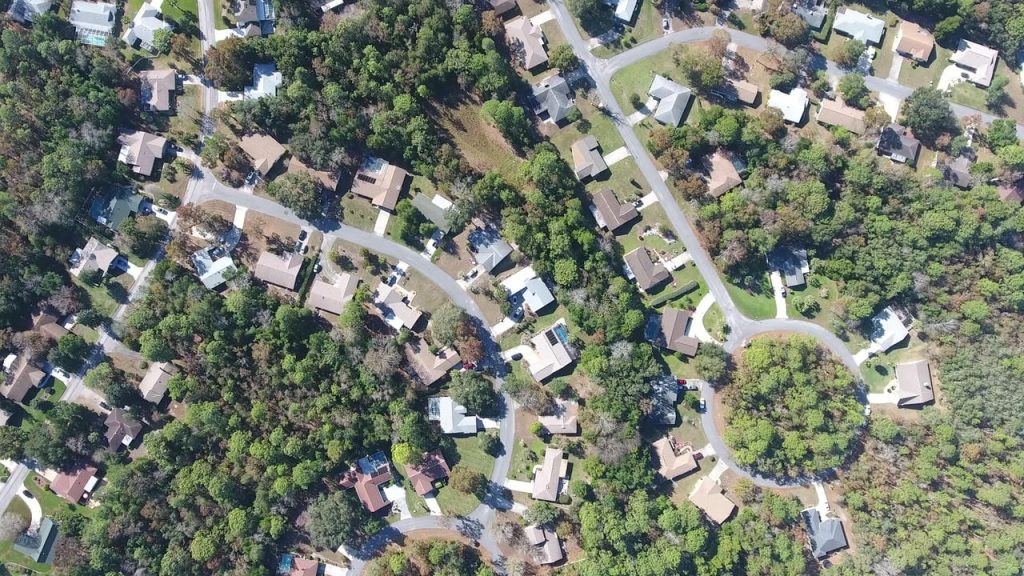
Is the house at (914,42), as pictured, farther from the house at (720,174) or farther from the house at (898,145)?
the house at (720,174)

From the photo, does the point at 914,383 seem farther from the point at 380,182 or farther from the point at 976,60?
the point at 380,182

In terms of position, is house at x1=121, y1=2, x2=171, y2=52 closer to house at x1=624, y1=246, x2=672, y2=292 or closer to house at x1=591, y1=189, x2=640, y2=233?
house at x1=591, y1=189, x2=640, y2=233

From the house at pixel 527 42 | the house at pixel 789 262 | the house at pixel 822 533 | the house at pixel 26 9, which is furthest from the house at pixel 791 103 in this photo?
the house at pixel 26 9

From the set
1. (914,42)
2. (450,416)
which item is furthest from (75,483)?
(914,42)

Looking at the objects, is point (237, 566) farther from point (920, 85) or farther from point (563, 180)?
point (920, 85)

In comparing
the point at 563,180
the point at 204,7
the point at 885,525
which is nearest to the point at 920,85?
the point at 563,180

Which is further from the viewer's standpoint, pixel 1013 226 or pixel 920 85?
pixel 920 85

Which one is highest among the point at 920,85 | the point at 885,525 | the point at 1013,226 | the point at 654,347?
the point at 920,85

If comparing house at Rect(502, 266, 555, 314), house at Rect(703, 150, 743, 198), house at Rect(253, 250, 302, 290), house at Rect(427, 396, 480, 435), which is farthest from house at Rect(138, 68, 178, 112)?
house at Rect(703, 150, 743, 198)
